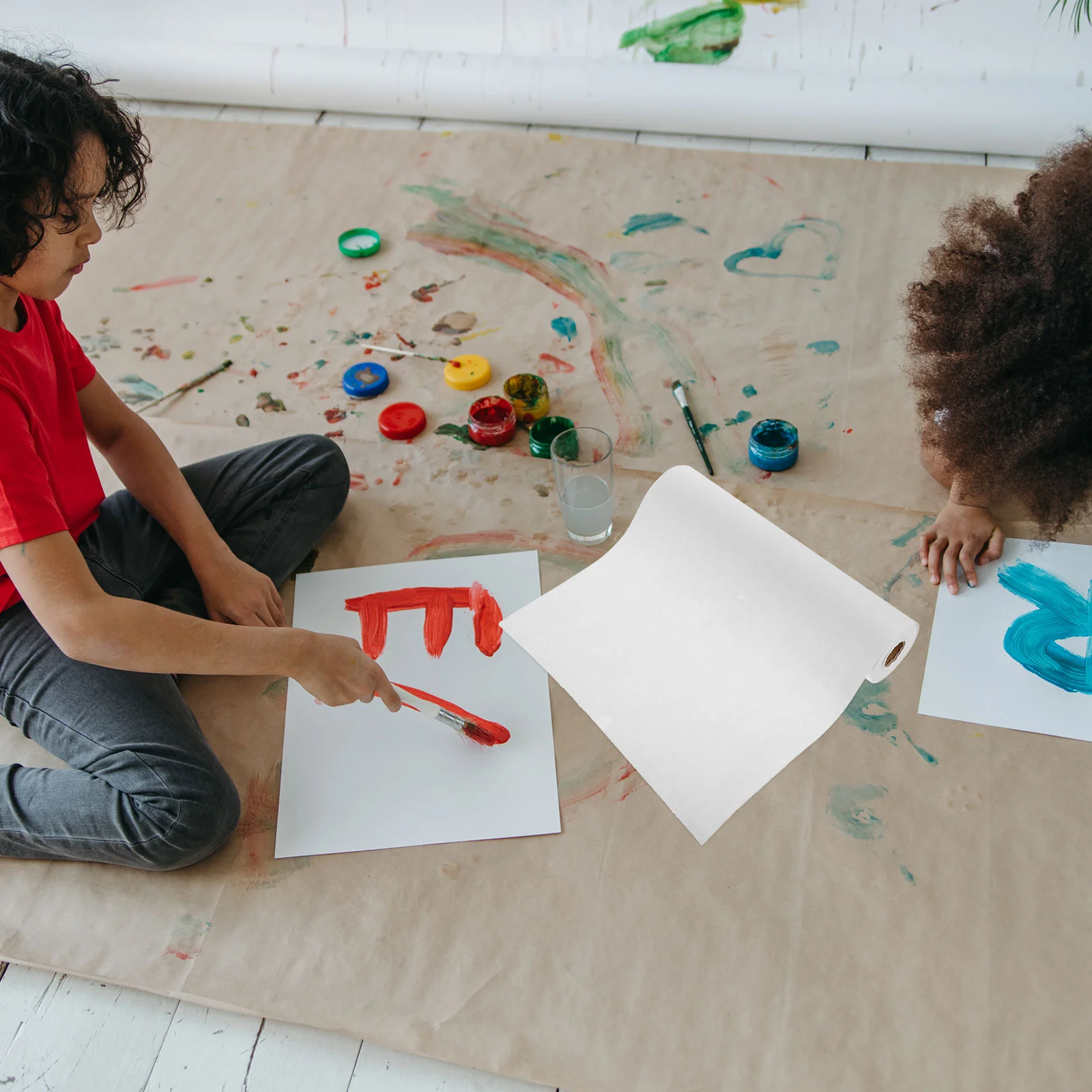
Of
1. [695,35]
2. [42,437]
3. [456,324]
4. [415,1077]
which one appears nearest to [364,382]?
[456,324]

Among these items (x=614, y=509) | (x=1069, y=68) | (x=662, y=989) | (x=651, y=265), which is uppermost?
(x=1069, y=68)

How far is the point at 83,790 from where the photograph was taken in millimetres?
1121

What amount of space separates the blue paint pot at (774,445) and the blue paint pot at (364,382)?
62cm

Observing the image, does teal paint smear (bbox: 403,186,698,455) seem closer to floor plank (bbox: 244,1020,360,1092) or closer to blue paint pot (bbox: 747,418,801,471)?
blue paint pot (bbox: 747,418,801,471)

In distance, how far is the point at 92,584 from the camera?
106 cm

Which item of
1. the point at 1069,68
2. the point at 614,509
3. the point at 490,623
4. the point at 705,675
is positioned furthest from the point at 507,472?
the point at 1069,68

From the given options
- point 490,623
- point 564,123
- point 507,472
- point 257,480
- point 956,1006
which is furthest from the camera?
point 564,123

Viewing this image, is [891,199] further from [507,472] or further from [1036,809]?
[1036,809]

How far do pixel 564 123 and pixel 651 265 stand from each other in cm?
58

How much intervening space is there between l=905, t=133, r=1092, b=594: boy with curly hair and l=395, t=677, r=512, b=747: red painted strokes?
607 mm

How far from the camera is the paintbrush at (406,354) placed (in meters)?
1.76

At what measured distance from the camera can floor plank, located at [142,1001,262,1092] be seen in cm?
102

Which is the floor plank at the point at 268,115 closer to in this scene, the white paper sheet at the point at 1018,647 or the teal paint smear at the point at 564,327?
the teal paint smear at the point at 564,327

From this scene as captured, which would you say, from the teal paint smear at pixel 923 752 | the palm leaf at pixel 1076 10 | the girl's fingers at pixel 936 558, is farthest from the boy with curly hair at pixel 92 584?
the palm leaf at pixel 1076 10
